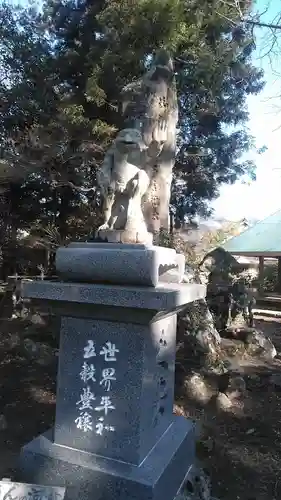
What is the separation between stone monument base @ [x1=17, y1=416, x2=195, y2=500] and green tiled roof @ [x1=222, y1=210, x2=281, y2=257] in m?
12.1

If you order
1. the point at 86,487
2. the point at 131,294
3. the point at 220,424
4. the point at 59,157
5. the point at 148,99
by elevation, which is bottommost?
the point at 220,424

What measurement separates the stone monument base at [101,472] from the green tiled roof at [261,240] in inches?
476

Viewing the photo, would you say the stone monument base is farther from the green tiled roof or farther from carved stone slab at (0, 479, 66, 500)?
the green tiled roof

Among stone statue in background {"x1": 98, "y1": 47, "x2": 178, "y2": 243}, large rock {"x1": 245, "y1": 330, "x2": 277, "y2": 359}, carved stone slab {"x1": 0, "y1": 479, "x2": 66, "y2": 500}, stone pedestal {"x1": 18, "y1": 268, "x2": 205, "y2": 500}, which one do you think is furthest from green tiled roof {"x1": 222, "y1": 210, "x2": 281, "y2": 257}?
carved stone slab {"x1": 0, "y1": 479, "x2": 66, "y2": 500}

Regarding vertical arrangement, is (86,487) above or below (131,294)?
below

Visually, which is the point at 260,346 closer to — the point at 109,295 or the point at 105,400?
the point at 105,400

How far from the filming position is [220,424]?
4590 mm

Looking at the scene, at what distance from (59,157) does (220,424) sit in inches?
212

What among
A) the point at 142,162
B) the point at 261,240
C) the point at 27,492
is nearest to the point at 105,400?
the point at 27,492

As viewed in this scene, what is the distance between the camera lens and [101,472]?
7.34 feet

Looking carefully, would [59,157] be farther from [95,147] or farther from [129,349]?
[129,349]

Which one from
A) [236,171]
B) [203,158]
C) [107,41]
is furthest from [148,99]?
[236,171]

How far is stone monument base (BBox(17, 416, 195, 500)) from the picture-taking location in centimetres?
218

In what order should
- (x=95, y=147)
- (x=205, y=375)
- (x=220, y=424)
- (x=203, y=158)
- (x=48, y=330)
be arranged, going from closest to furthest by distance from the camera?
(x=220, y=424), (x=205, y=375), (x=95, y=147), (x=48, y=330), (x=203, y=158)
